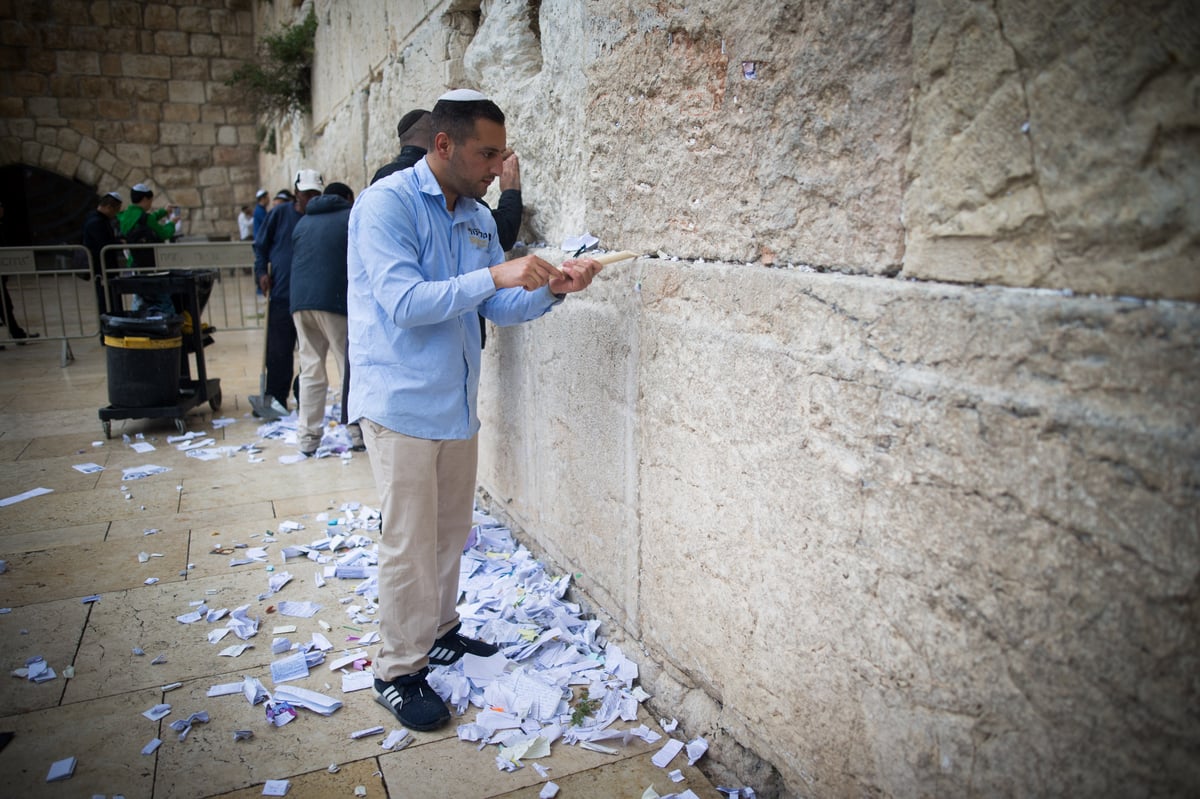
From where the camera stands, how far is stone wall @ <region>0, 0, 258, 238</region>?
1688 centimetres

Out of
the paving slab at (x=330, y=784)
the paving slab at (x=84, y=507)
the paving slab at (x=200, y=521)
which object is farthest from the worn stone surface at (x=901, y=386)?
the paving slab at (x=84, y=507)

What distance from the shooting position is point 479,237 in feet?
9.81

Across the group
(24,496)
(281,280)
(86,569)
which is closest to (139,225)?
(281,280)

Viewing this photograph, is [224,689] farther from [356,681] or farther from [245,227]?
[245,227]

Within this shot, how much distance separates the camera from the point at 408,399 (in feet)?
8.71

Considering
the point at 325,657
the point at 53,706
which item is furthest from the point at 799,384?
the point at 53,706

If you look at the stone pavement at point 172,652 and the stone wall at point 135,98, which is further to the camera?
the stone wall at point 135,98

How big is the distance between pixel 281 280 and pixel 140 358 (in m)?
1.19

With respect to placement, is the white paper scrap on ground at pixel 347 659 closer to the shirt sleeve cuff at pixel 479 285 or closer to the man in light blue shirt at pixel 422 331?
the man in light blue shirt at pixel 422 331

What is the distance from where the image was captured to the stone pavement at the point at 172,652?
2.51m

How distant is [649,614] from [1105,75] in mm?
2157

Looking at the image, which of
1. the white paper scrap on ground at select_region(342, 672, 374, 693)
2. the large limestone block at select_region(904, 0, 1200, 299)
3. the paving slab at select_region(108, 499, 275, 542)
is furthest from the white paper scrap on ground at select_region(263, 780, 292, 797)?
the large limestone block at select_region(904, 0, 1200, 299)

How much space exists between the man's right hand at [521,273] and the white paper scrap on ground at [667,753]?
155cm

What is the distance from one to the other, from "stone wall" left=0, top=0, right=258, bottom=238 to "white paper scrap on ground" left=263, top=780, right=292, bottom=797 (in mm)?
17765
